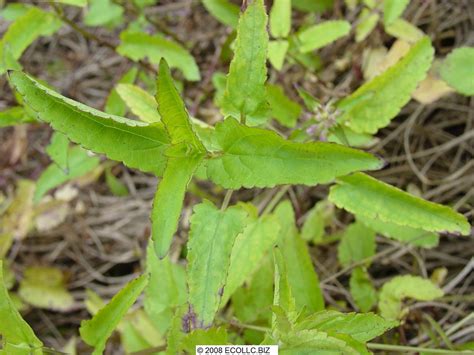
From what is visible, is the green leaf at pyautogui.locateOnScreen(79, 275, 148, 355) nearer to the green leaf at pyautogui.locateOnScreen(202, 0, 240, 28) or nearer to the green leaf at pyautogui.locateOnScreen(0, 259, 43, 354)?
the green leaf at pyautogui.locateOnScreen(0, 259, 43, 354)

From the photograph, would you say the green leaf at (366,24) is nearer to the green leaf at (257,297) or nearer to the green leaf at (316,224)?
the green leaf at (316,224)

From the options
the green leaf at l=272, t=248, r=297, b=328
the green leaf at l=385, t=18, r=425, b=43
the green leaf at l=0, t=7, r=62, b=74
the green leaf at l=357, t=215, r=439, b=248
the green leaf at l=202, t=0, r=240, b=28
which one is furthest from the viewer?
the green leaf at l=202, t=0, r=240, b=28

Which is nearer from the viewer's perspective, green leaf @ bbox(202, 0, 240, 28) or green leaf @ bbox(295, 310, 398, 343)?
green leaf @ bbox(295, 310, 398, 343)

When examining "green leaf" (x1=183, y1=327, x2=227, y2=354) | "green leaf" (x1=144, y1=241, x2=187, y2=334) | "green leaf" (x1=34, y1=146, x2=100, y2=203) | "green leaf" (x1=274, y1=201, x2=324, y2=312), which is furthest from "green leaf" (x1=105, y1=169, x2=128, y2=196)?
"green leaf" (x1=183, y1=327, x2=227, y2=354)

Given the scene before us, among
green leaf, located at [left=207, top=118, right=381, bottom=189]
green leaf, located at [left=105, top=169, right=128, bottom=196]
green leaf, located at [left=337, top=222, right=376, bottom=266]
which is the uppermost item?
green leaf, located at [left=207, top=118, right=381, bottom=189]

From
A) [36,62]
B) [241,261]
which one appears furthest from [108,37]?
[241,261]

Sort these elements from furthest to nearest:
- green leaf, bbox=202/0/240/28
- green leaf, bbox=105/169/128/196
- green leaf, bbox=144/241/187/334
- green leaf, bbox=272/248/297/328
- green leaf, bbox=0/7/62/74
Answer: green leaf, bbox=105/169/128/196 → green leaf, bbox=202/0/240/28 → green leaf, bbox=0/7/62/74 → green leaf, bbox=144/241/187/334 → green leaf, bbox=272/248/297/328

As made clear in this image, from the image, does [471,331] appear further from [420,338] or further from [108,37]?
[108,37]
